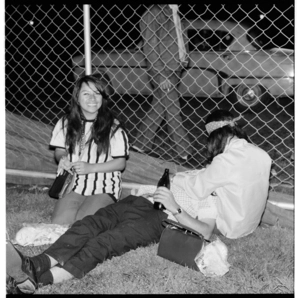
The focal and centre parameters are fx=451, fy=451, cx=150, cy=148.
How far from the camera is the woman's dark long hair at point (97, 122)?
140 inches

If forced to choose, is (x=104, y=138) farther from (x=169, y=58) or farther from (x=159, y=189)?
(x=169, y=58)

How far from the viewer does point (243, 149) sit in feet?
9.75

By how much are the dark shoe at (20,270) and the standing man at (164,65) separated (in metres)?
2.40

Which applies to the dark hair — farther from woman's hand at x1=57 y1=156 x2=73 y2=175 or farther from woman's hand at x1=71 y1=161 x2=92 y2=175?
woman's hand at x1=57 y1=156 x2=73 y2=175

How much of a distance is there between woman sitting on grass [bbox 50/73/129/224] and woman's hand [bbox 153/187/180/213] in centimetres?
61

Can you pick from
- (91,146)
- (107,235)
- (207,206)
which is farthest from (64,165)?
(207,206)

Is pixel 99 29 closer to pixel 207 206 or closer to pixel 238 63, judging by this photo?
pixel 238 63

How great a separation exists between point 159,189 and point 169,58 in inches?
82.5

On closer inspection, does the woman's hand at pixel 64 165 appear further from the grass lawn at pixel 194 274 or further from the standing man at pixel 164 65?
the standing man at pixel 164 65

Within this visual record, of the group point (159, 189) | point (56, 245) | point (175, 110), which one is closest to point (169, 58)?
point (175, 110)

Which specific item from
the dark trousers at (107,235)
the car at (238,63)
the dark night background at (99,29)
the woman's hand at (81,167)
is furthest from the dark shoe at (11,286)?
the car at (238,63)

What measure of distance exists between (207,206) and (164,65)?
2.05 metres

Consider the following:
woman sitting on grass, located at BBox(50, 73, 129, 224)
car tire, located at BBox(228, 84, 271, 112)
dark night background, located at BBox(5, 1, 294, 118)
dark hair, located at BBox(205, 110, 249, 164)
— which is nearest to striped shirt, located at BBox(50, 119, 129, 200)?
woman sitting on grass, located at BBox(50, 73, 129, 224)

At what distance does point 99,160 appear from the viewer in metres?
3.57
